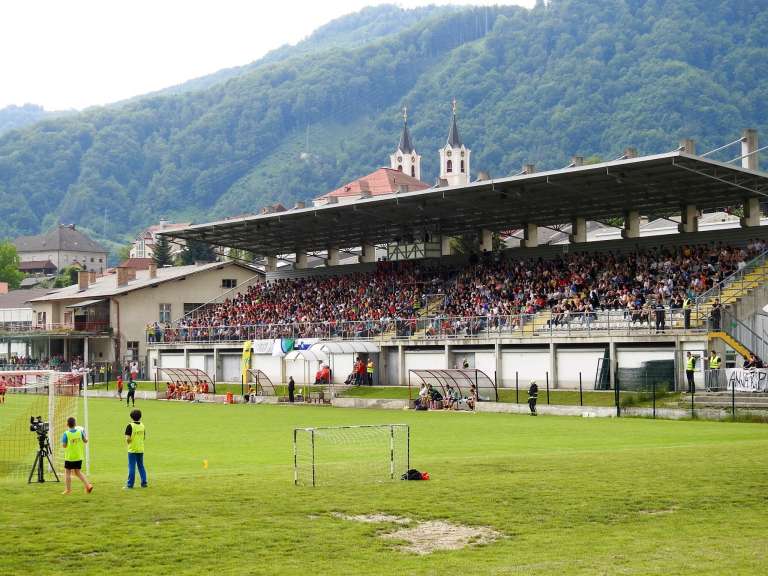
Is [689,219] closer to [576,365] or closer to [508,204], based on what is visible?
[508,204]

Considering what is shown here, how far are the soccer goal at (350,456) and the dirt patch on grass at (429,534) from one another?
7.77 feet

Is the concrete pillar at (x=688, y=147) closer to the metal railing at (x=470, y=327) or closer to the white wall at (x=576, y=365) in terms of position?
the metal railing at (x=470, y=327)

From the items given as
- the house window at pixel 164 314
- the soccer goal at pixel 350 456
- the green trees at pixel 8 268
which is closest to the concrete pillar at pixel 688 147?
the soccer goal at pixel 350 456

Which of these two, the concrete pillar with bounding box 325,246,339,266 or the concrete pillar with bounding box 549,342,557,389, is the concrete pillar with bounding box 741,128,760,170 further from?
the concrete pillar with bounding box 325,246,339,266

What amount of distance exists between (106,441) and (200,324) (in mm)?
45473

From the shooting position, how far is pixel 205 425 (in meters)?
43.2

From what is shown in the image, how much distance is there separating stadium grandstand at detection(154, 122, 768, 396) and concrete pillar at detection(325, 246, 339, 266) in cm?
12

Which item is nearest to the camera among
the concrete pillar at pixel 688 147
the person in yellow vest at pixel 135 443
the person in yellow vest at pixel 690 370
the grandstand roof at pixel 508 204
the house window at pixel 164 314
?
the person in yellow vest at pixel 135 443

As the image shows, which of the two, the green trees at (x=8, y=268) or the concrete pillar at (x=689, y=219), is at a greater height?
the green trees at (x=8, y=268)

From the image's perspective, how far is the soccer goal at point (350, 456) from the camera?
75.3 feet

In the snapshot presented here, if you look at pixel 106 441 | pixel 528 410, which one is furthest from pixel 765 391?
pixel 106 441

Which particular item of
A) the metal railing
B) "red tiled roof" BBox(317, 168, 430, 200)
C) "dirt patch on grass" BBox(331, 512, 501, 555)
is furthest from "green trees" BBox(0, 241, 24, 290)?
"dirt patch on grass" BBox(331, 512, 501, 555)

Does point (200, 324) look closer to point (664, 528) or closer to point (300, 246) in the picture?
point (300, 246)

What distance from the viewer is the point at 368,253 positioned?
3076 inches
